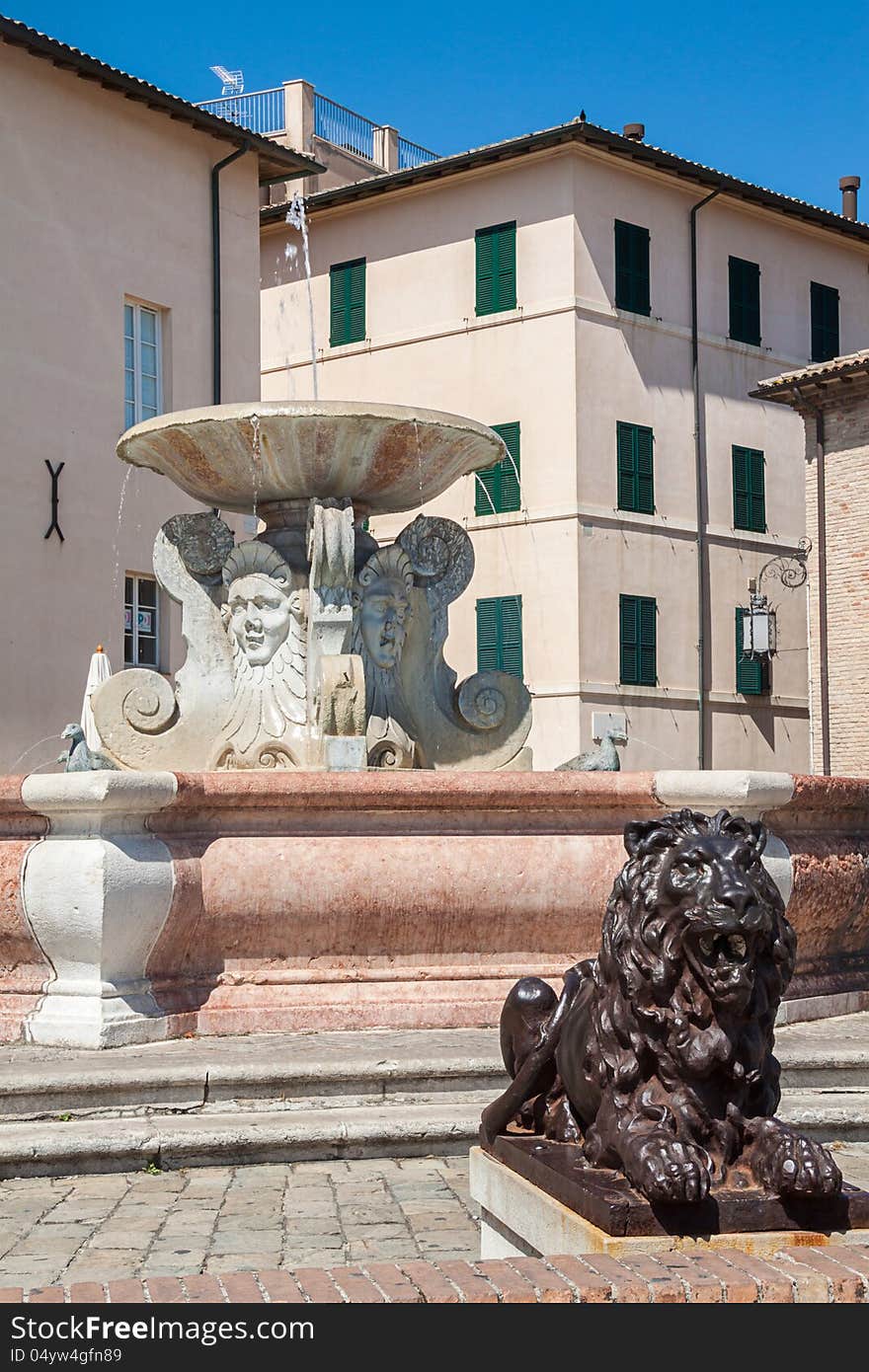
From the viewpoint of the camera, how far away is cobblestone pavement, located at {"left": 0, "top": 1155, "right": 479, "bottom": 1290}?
14.3 feet

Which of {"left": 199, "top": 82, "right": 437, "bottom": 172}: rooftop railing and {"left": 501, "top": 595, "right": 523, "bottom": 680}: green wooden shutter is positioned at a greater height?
{"left": 199, "top": 82, "right": 437, "bottom": 172}: rooftop railing

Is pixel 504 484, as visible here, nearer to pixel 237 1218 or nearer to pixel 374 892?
pixel 374 892

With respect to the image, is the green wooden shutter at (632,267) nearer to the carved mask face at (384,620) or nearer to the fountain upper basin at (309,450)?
the fountain upper basin at (309,450)

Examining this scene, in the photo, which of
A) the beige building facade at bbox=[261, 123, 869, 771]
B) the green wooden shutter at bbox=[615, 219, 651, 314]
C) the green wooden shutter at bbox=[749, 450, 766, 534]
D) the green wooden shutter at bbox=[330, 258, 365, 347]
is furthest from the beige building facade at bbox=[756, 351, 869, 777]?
the green wooden shutter at bbox=[330, 258, 365, 347]

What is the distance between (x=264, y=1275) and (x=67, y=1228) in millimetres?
1604

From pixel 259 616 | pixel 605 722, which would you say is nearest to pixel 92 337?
pixel 605 722

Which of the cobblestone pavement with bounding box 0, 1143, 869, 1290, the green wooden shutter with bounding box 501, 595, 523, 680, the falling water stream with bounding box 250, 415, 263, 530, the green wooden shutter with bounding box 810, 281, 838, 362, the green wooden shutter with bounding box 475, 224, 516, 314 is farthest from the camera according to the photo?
the green wooden shutter with bounding box 810, 281, 838, 362

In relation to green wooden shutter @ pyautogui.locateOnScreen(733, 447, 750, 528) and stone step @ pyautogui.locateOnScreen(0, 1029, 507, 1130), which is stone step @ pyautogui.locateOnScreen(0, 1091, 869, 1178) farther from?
green wooden shutter @ pyautogui.locateOnScreen(733, 447, 750, 528)

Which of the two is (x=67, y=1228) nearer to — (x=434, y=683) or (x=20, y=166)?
(x=434, y=683)

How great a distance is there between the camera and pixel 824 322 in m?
30.8

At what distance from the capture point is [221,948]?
276 inches

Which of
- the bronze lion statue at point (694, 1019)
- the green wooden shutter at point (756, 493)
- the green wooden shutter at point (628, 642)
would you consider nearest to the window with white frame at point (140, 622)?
the green wooden shutter at point (628, 642)

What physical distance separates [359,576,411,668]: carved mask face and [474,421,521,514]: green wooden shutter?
55.9 ft

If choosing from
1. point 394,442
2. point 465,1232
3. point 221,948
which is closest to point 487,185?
point 394,442
